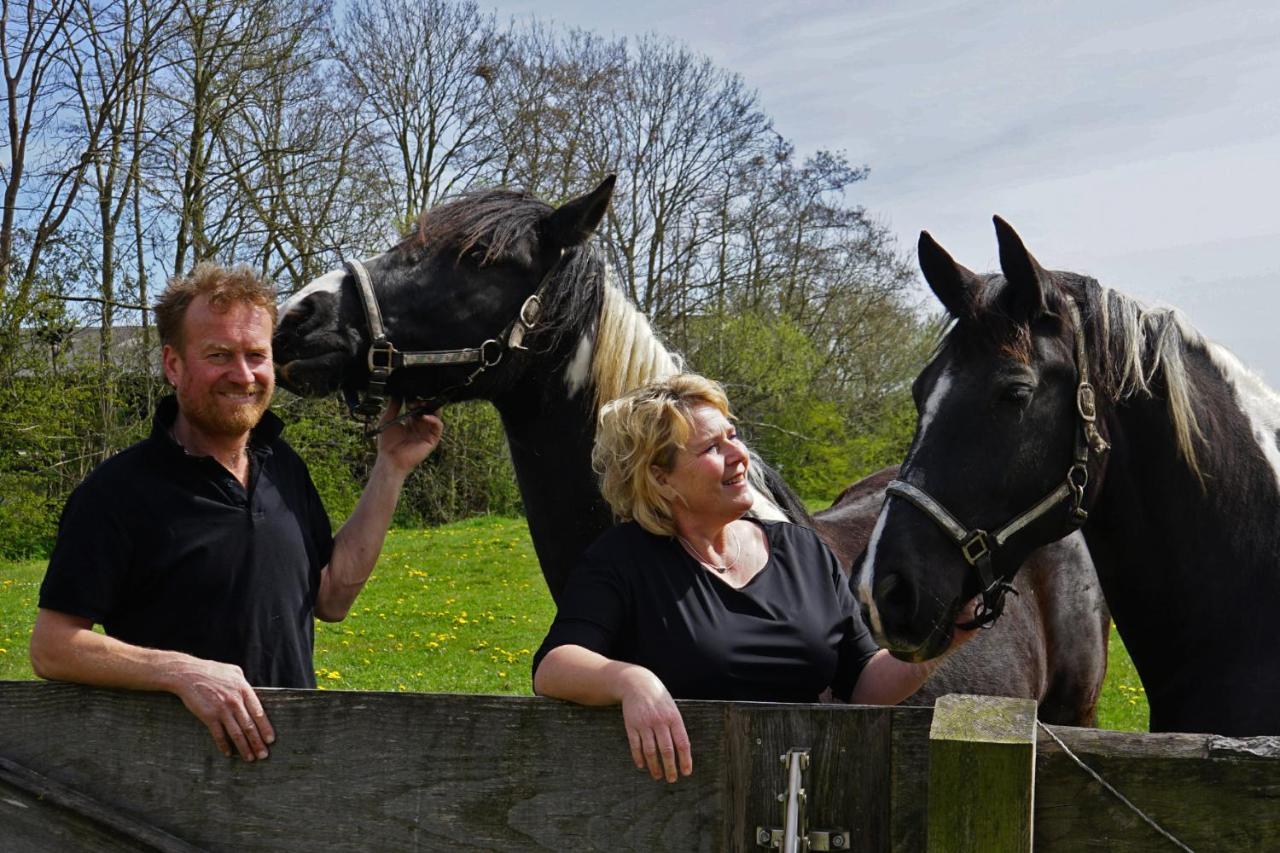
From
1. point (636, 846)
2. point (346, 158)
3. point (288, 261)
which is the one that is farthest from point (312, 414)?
point (636, 846)

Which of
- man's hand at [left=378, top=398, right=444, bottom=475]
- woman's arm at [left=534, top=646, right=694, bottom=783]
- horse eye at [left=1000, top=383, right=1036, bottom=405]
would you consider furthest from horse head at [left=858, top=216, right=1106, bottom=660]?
man's hand at [left=378, top=398, right=444, bottom=475]

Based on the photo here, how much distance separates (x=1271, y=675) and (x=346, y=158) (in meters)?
19.3

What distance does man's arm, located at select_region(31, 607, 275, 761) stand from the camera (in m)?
1.84

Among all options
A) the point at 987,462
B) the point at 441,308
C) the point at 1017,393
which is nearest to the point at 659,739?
the point at 987,462

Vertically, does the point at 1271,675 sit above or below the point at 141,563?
below

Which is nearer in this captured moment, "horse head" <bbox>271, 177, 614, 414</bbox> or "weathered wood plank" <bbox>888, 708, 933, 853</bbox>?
"weathered wood plank" <bbox>888, 708, 933, 853</bbox>

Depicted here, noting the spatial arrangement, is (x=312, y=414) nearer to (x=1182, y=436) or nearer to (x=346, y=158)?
(x=346, y=158)

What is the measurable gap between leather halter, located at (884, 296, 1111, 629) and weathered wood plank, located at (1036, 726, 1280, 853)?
1041 mm

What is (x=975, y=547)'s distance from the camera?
250cm

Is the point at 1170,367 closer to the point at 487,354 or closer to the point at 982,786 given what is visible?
the point at 982,786

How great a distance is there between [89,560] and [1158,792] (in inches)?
82.8

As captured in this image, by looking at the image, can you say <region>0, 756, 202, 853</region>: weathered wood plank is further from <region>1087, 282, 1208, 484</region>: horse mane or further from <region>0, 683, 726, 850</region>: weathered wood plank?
<region>1087, 282, 1208, 484</region>: horse mane

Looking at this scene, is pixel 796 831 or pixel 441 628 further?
pixel 441 628

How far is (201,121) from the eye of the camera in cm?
1844
